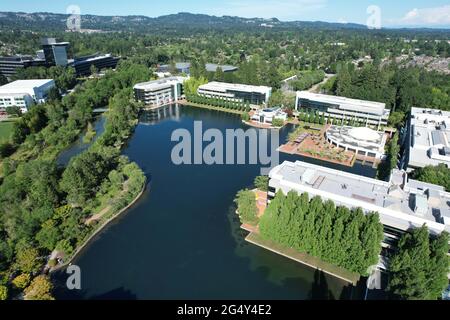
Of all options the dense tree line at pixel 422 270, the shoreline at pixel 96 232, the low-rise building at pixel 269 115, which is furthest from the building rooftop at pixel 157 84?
the dense tree line at pixel 422 270

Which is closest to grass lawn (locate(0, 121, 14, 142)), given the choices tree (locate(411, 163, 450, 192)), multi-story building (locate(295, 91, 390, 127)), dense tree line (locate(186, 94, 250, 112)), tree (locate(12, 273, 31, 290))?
tree (locate(12, 273, 31, 290))

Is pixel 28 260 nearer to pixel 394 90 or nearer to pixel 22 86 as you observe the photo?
pixel 22 86

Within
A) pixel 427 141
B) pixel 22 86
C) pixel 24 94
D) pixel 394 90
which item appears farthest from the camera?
pixel 22 86

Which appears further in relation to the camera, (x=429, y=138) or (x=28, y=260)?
(x=429, y=138)

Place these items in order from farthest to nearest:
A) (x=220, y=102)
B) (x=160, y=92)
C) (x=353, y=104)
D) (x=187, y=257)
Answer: (x=160, y=92)
(x=220, y=102)
(x=353, y=104)
(x=187, y=257)

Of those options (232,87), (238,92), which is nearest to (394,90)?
(238,92)
